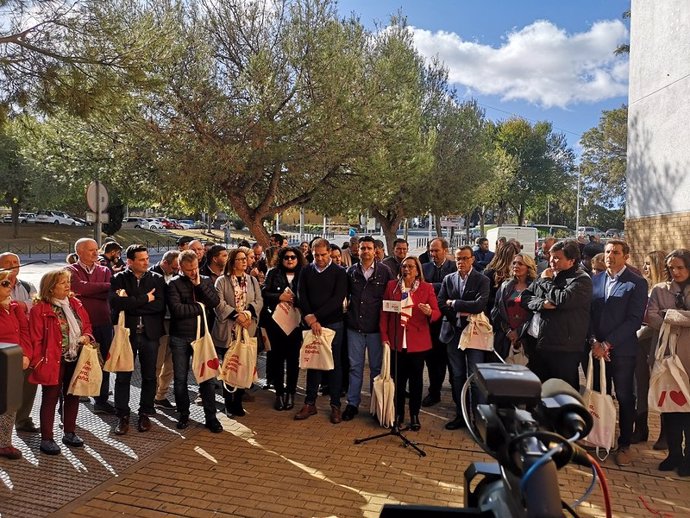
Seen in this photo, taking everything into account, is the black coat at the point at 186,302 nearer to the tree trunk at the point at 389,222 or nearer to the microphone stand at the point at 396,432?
the microphone stand at the point at 396,432

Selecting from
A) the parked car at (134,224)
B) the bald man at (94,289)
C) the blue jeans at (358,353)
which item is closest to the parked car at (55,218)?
the parked car at (134,224)

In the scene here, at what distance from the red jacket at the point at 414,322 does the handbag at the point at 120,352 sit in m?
2.59

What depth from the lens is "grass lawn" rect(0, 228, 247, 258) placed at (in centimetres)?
3591

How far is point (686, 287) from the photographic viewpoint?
473 centimetres

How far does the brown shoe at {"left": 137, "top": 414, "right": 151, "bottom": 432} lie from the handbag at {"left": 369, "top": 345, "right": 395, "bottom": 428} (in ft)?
7.71

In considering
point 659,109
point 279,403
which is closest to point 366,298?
point 279,403

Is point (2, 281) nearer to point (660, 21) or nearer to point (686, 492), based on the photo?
point (686, 492)

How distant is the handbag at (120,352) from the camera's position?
5281 mm

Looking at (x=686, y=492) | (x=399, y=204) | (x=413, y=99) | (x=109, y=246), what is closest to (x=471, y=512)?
(x=686, y=492)

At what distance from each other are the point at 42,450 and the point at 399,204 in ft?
62.1

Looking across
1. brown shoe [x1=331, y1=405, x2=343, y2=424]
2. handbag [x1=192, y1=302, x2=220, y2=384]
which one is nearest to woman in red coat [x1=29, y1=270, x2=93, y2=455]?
handbag [x1=192, y1=302, x2=220, y2=384]

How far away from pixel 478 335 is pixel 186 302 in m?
3.03

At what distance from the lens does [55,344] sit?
15.4ft

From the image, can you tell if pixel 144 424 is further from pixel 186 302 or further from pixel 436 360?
pixel 436 360
